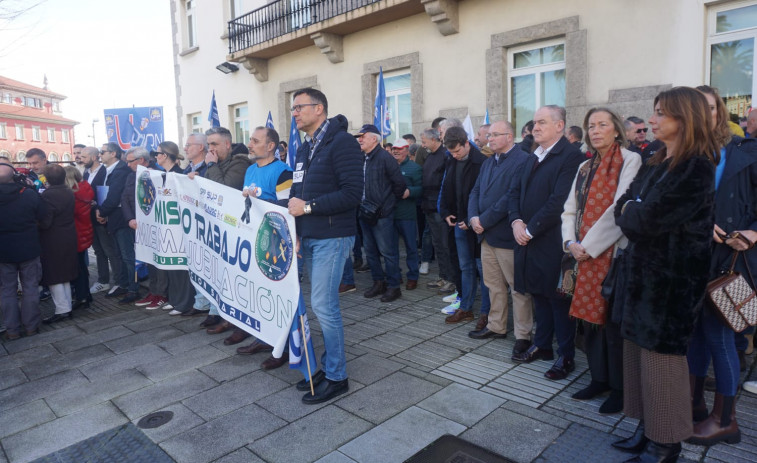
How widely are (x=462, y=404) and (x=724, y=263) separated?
1875mm

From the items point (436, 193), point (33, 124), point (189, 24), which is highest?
point (33, 124)

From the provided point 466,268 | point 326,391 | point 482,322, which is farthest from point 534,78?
point 326,391

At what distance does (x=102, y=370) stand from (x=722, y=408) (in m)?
4.64

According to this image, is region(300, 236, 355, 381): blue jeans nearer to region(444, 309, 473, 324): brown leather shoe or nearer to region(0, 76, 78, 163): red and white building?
region(444, 309, 473, 324): brown leather shoe

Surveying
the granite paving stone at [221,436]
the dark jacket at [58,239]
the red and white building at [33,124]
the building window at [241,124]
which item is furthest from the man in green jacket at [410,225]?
the red and white building at [33,124]

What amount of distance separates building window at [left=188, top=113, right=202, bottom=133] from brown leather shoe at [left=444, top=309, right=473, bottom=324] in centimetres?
1515

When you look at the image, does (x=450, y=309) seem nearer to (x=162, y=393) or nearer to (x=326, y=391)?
(x=326, y=391)

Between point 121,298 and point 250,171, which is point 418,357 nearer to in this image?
point 250,171

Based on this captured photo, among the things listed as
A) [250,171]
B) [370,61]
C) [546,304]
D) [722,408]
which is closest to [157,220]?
[250,171]

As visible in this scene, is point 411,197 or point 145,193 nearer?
point 145,193

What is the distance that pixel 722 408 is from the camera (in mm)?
2994

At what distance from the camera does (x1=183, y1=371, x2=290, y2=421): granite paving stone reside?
3.66m

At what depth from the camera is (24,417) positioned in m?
3.74

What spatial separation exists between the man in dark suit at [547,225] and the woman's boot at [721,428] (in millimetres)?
1043
